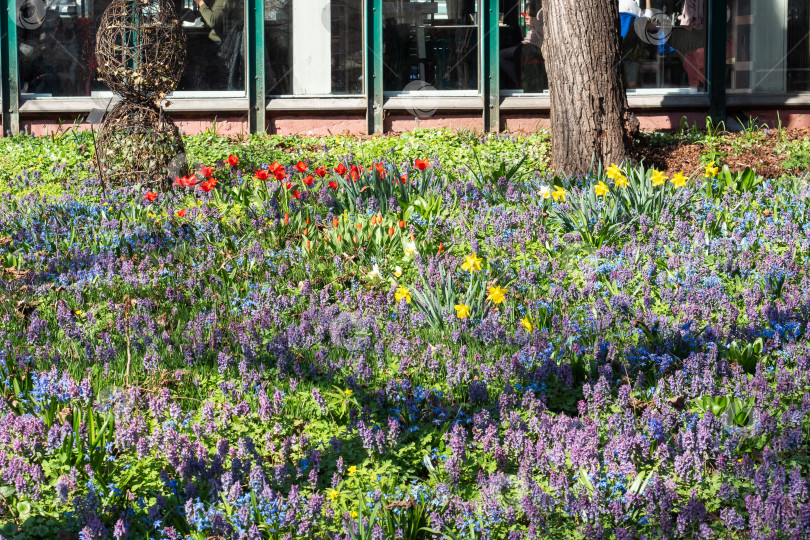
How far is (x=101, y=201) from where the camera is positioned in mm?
6809

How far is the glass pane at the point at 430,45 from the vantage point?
36.7ft

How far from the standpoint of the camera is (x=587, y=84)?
7340 millimetres

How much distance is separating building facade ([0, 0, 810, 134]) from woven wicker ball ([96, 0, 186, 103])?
9.73 ft

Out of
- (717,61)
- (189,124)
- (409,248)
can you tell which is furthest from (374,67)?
(409,248)

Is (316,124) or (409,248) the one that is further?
(316,124)

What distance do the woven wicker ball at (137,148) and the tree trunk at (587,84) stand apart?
10.2 feet

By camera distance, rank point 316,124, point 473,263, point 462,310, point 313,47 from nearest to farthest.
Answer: point 462,310, point 473,263, point 316,124, point 313,47

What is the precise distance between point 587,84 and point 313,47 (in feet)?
15.5

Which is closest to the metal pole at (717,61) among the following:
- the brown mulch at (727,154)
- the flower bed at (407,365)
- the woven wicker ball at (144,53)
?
the brown mulch at (727,154)

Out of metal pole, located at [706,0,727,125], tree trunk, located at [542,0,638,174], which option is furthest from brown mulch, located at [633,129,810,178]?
metal pole, located at [706,0,727,125]

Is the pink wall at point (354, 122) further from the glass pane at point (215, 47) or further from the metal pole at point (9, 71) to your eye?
the glass pane at point (215, 47)

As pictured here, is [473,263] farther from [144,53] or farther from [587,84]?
[144,53]

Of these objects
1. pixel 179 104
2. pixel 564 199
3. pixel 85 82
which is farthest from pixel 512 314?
pixel 85 82

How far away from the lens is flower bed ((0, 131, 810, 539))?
272 centimetres
